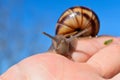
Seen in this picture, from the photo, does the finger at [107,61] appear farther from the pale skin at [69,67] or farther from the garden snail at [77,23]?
the garden snail at [77,23]

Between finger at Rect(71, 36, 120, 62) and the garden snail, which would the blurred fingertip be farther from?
the garden snail

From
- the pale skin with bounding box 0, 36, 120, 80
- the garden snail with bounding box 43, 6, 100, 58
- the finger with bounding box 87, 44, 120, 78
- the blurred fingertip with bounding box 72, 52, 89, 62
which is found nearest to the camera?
the pale skin with bounding box 0, 36, 120, 80

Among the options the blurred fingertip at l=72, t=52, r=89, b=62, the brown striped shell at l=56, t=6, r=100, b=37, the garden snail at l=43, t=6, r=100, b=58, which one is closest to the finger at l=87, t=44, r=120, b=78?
the blurred fingertip at l=72, t=52, r=89, b=62

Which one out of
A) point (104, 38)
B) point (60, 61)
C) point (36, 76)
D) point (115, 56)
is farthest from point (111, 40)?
point (36, 76)

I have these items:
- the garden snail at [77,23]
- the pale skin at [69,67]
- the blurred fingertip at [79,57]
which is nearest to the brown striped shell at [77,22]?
the garden snail at [77,23]

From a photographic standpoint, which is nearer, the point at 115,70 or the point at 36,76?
the point at 36,76

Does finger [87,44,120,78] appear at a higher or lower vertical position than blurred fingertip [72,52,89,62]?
higher

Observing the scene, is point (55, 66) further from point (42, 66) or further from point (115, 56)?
point (115, 56)
